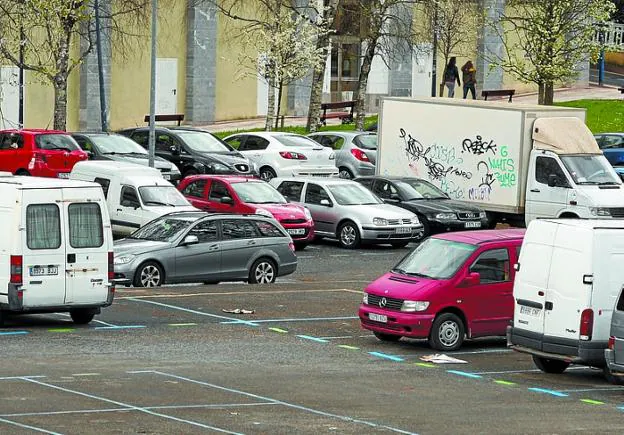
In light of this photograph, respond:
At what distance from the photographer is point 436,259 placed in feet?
71.3

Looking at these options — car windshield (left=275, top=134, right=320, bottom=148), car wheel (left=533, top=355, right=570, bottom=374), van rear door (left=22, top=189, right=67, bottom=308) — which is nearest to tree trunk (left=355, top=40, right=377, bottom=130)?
car windshield (left=275, top=134, right=320, bottom=148)

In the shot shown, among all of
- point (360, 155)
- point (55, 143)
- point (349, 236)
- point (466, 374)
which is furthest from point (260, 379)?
point (360, 155)

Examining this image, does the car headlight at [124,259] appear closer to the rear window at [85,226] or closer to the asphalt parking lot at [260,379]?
the asphalt parking lot at [260,379]

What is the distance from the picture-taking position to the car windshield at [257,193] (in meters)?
33.6

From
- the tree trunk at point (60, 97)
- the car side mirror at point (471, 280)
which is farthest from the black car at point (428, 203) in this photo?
the car side mirror at point (471, 280)

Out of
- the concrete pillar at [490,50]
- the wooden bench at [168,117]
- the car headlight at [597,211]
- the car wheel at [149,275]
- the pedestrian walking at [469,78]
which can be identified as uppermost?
the concrete pillar at [490,50]

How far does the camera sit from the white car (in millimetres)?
40406

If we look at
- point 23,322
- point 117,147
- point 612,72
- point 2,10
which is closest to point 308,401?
point 23,322

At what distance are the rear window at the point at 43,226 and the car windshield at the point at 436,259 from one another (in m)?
4.85

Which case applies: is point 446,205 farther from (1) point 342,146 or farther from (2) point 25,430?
(2) point 25,430

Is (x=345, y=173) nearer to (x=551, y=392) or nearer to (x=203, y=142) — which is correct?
(x=203, y=142)

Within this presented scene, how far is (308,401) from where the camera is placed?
1644 centimetres

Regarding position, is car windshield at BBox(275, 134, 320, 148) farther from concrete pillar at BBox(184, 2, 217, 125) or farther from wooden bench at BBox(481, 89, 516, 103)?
wooden bench at BBox(481, 89, 516, 103)

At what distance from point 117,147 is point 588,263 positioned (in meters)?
22.2
